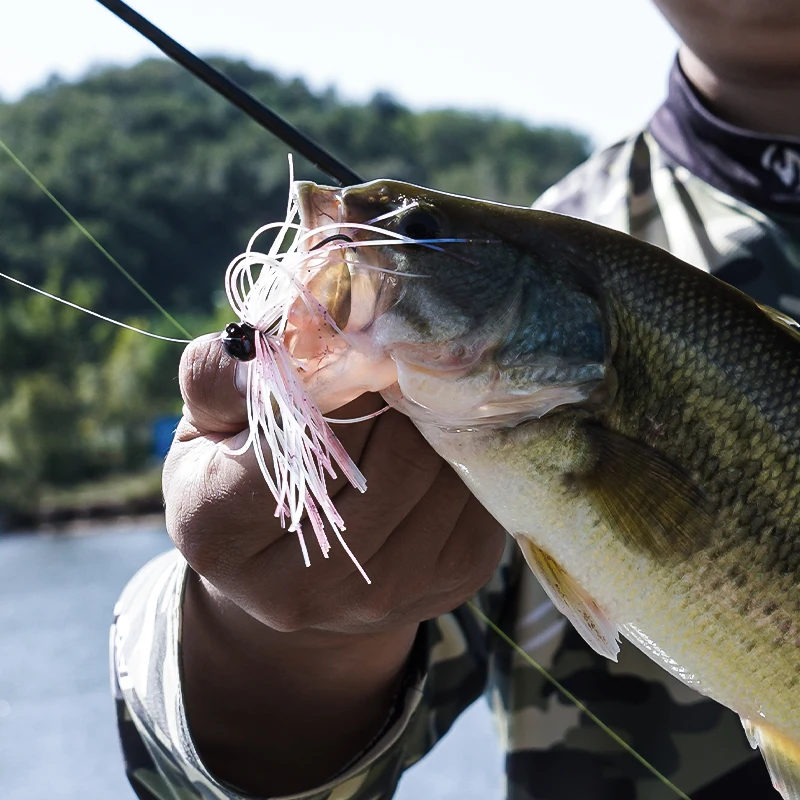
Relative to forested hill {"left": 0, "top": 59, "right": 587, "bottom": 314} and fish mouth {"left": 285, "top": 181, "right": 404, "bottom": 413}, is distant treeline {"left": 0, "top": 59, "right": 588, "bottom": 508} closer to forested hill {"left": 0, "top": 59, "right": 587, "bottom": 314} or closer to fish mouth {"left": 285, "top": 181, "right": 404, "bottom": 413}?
forested hill {"left": 0, "top": 59, "right": 587, "bottom": 314}

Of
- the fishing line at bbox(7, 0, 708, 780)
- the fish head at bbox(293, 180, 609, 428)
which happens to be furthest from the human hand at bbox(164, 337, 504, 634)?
the fishing line at bbox(7, 0, 708, 780)

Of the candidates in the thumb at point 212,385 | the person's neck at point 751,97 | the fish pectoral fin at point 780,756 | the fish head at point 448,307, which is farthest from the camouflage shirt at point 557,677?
the fish head at point 448,307

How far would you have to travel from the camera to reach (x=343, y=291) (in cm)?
149

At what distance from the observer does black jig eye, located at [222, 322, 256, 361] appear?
1479 millimetres

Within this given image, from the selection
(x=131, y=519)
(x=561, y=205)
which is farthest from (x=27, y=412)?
(x=561, y=205)

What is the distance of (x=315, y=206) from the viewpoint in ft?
4.96

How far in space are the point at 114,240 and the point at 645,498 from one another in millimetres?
44867

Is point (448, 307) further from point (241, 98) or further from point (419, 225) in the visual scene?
point (241, 98)

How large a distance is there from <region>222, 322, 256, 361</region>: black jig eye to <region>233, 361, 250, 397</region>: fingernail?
4 cm

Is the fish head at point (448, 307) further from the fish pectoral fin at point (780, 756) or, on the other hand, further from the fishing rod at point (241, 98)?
the fish pectoral fin at point (780, 756)

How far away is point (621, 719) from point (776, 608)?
3.42 feet

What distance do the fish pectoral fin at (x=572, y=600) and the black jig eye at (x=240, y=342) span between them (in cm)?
52

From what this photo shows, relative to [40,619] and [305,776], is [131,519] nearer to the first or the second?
[40,619]

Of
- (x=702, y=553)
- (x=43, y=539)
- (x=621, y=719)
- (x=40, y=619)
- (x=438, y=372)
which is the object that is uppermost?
(x=438, y=372)
